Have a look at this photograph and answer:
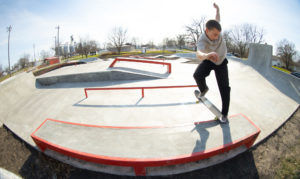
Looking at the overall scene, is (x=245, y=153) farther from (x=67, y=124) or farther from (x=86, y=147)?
(x=67, y=124)

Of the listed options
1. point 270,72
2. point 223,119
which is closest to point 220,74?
point 223,119

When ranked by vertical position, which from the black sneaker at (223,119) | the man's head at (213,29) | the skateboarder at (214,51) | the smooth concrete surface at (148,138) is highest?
the man's head at (213,29)

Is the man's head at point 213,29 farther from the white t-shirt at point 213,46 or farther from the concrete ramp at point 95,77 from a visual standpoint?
the concrete ramp at point 95,77

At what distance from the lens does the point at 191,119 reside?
3469 mm

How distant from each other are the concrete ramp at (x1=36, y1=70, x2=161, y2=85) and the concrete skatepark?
13 cm

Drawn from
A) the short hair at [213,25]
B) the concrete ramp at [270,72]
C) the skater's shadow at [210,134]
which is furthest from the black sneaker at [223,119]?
the concrete ramp at [270,72]

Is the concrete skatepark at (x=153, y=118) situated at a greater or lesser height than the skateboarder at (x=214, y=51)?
lesser

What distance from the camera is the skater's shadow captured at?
208 centimetres

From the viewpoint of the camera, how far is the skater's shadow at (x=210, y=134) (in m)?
2.08

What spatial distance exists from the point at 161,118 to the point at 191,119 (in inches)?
32.6

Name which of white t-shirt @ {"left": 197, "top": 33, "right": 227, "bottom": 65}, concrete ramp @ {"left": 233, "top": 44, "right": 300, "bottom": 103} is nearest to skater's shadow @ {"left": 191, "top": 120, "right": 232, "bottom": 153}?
white t-shirt @ {"left": 197, "top": 33, "right": 227, "bottom": 65}

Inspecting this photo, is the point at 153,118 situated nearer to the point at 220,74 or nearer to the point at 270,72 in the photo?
the point at 220,74

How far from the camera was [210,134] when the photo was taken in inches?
92.5

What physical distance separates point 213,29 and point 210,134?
1.83 metres
